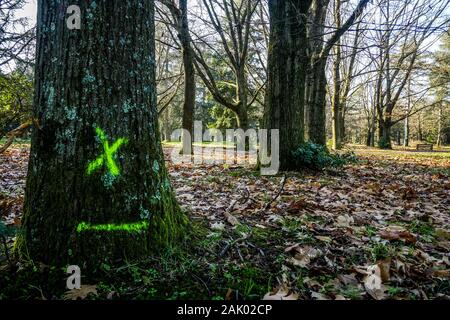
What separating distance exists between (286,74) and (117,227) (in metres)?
5.64

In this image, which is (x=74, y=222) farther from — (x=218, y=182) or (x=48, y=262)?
(x=218, y=182)

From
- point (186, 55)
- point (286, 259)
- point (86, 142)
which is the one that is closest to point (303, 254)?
point (286, 259)

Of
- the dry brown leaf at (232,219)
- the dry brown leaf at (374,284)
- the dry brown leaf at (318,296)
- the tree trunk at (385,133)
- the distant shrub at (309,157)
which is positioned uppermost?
the tree trunk at (385,133)

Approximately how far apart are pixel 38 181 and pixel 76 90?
68 centimetres

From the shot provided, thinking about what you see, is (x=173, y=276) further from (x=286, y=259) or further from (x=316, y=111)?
(x=316, y=111)

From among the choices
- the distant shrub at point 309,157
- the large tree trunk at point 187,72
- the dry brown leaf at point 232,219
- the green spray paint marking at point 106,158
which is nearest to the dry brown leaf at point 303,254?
the dry brown leaf at point 232,219

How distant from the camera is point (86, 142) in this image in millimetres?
2037

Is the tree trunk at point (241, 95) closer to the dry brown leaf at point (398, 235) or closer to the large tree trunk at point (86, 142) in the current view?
the dry brown leaf at point (398, 235)

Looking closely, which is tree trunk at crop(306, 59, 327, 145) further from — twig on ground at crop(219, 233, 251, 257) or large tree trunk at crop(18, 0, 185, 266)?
large tree trunk at crop(18, 0, 185, 266)

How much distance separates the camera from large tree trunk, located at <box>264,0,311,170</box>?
22.0 feet

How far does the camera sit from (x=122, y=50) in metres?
2.11

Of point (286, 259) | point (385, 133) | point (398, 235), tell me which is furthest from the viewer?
point (385, 133)

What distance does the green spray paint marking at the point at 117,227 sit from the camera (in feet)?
6.64
